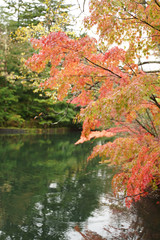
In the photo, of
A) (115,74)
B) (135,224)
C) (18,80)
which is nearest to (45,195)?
(135,224)

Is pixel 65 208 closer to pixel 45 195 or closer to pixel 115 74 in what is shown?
pixel 45 195

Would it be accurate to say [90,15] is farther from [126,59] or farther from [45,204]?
[45,204]

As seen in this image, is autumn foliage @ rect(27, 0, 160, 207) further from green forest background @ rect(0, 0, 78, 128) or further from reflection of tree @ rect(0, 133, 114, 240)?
green forest background @ rect(0, 0, 78, 128)

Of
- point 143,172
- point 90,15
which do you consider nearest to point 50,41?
point 90,15

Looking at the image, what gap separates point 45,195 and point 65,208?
117 cm

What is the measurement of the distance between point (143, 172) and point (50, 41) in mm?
2678

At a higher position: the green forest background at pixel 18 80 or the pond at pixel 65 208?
the green forest background at pixel 18 80

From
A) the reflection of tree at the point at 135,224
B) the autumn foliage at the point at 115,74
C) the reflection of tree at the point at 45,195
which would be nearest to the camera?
the autumn foliage at the point at 115,74

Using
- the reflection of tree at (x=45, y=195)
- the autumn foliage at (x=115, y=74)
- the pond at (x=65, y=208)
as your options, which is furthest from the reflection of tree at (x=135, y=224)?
the autumn foliage at (x=115, y=74)

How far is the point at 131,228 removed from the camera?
199 inches

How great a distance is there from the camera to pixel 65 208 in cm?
619

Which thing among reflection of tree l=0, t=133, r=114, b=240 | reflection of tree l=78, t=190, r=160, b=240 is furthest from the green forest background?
reflection of tree l=78, t=190, r=160, b=240

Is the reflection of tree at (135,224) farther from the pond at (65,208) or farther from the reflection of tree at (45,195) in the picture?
the reflection of tree at (45,195)

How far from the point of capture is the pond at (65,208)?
493 centimetres
